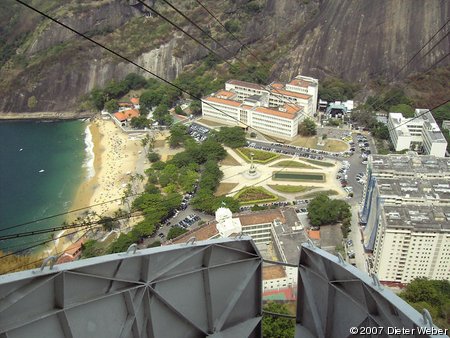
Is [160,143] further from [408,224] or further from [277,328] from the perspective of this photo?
[277,328]

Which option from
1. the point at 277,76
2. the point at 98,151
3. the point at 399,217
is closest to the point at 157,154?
the point at 98,151

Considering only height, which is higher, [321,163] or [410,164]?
[410,164]

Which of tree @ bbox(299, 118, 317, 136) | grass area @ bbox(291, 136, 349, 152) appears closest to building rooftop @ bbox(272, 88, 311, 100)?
tree @ bbox(299, 118, 317, 136)

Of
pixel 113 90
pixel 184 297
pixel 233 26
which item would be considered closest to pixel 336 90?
pixel 233 26

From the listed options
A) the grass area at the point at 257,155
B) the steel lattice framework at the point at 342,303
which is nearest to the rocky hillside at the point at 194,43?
the grass area at the point at 257,155

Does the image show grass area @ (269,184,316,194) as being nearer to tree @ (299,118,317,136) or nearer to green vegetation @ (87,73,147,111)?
tree @ (299,118,317,136)
